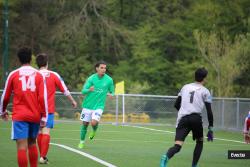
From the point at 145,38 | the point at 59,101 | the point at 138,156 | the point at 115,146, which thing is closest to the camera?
the point at 138,156

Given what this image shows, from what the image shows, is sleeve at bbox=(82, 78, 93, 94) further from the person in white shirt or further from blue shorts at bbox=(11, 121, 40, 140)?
blue shorts at bbox=(11, 121, 40, 140)

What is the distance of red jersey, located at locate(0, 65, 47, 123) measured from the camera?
1219 centimetres

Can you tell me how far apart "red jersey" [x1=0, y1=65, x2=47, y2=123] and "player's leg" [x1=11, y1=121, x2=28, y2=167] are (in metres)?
0.10

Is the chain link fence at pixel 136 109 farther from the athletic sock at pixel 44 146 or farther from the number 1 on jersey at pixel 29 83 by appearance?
the number 1 on jersey at pixel 29 83

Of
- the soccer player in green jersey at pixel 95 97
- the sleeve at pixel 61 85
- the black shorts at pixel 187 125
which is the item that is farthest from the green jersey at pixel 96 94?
the black shorts at pixel 187 125

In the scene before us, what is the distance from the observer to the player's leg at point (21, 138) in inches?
480

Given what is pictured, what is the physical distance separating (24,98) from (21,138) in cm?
61

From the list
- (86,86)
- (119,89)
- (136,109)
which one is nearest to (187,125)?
(86,86)

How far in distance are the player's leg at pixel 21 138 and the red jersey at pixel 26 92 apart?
10 cm

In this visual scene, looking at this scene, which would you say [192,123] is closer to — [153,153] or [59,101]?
[153,153]

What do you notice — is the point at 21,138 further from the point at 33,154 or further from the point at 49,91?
the point at 49,91

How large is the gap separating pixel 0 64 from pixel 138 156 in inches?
1628

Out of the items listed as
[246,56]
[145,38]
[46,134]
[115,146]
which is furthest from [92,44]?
[46,134]

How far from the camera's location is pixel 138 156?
17.8 m
